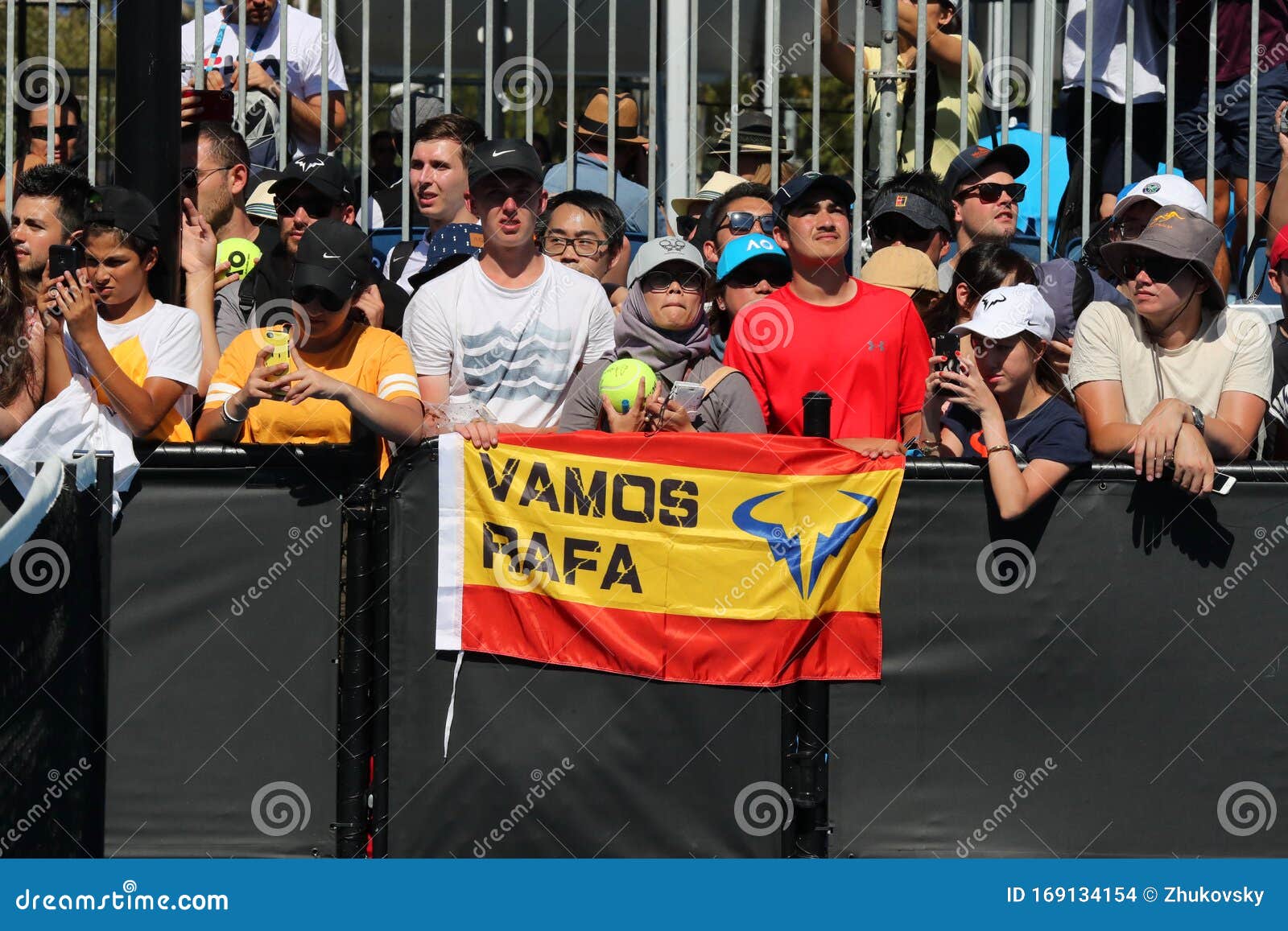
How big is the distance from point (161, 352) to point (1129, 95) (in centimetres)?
460

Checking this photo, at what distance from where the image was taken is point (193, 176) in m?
7.28

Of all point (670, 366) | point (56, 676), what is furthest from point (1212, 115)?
point (56, 676)

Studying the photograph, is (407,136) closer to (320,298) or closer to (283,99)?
(283,99)

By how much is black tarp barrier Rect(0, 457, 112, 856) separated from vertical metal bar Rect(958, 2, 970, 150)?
4068 millimetres

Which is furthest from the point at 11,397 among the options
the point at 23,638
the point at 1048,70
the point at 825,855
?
the point at 1048,70

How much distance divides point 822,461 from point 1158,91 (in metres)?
3.74

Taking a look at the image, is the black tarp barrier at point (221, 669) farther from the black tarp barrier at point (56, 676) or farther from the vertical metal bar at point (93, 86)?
the vertical metal bar at point (93, 86)

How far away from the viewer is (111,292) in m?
6.34

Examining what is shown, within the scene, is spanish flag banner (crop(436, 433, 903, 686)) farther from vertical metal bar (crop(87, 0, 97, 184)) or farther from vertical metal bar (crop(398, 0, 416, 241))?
vertical metal bar (crop(87, 0, 97, 184))

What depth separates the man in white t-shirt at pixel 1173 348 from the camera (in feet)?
20.0

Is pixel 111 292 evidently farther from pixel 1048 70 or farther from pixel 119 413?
pixel 1048 70

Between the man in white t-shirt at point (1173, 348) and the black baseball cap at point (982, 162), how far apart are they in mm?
1555

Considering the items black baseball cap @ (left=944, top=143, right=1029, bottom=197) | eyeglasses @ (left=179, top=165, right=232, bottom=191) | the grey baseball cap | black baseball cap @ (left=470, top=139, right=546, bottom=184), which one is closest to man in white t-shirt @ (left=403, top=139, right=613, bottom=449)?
black baseball cap @ (left=470, top=139, right=546, bottom=184)

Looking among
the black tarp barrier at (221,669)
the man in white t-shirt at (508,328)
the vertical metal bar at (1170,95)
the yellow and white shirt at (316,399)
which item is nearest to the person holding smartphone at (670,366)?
the man in white t-shirt at (508,328)
